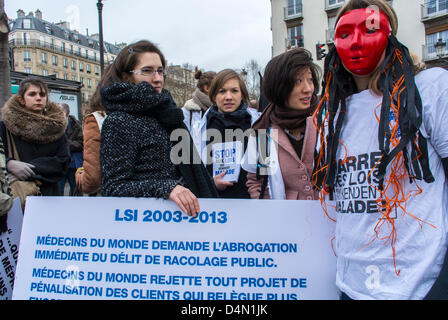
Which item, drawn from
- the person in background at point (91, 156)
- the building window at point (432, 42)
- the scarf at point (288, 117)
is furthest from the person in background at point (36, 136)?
the building window at point (432, 42)

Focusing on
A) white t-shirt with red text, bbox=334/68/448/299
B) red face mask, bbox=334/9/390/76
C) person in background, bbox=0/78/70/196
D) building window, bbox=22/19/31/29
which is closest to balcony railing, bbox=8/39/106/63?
building window, bbox=22/19/31/29

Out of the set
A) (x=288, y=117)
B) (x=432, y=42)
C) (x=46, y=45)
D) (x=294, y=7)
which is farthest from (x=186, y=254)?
(x=46, y=45)

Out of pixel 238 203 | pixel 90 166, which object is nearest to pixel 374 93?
pixel 238 203

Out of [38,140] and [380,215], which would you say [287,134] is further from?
[38,140]

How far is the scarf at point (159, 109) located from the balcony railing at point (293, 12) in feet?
104

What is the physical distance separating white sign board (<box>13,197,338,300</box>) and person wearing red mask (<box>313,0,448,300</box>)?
320 millimetres

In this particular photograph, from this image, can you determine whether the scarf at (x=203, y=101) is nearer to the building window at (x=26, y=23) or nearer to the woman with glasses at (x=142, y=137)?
the woman with glasses at (x=142, y=137)

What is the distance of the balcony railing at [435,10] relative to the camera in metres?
24.5

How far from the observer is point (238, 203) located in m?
1.84

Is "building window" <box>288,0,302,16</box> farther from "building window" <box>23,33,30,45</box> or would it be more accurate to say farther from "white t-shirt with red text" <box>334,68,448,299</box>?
"building window" <box>23,33,30,45</box>

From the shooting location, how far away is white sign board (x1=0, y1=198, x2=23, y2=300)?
7.29 feet

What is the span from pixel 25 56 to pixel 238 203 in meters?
73.7

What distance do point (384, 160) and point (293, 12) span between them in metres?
33.1

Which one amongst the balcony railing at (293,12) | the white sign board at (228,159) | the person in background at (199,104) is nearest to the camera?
the white sign board at (228,159)
